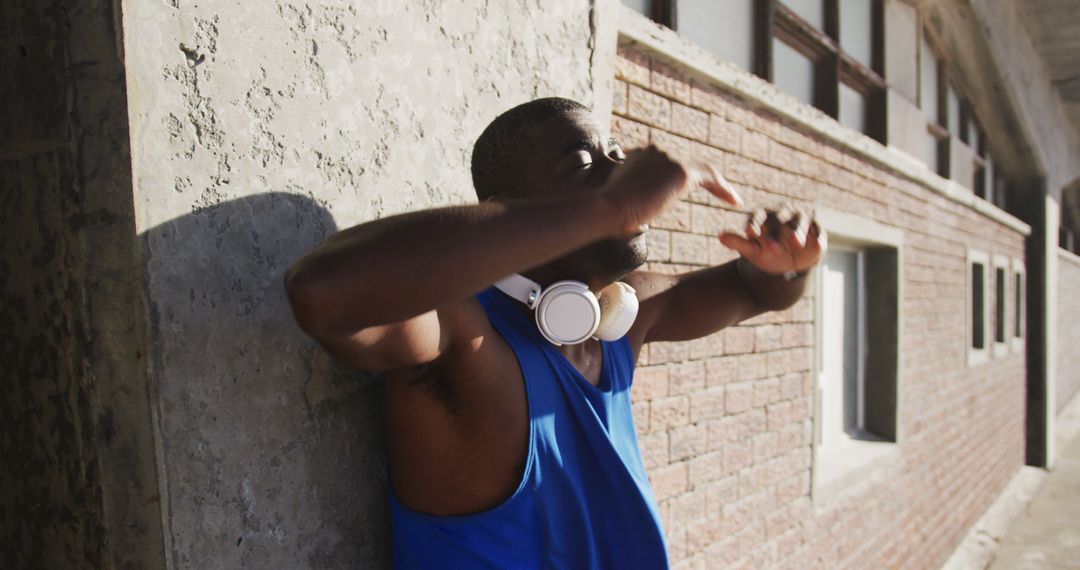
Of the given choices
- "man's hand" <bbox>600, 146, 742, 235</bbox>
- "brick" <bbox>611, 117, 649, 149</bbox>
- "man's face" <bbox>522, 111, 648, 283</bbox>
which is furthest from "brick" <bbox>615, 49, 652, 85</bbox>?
"man's hand" <bbox>600, 146, 742, 235</bbox>

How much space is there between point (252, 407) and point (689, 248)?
2037mm

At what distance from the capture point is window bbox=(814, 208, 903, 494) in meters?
5.15

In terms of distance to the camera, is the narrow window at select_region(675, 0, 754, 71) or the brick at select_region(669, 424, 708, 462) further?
the narrow window at select_region(675, 0, 754, 71)

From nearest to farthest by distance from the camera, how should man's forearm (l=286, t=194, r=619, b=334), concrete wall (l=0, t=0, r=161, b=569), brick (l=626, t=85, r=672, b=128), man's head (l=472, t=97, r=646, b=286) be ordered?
1. man's forearm (l=286, t=194, r=619, b=334)
2. concrete wall (l=0, t=0, r=161, b=569)
3. man's head (l=472, t=97, r=646, b=286)
4. brick (l=626, t=85, r=672, b=128)

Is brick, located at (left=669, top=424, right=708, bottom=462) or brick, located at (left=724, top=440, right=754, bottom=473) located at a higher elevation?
brick, located at (left=669, top=424, right=708, bottom=462)

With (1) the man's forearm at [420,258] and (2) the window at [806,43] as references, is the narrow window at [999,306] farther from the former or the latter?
(1) the man's forearm at [420,258]

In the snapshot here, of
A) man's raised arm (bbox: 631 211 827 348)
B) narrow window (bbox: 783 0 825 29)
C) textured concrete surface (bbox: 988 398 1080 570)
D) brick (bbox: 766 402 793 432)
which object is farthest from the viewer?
textured concrete surface (bbox: 988 398 1080 570)

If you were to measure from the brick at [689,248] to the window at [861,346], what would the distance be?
2.21 metres

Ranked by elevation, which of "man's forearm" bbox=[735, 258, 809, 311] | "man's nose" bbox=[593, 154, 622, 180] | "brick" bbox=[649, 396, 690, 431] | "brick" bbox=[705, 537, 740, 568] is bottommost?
"brick" bbox=[705, 537, 740, 568]

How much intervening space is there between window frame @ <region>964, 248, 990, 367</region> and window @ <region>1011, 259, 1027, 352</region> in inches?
76.4

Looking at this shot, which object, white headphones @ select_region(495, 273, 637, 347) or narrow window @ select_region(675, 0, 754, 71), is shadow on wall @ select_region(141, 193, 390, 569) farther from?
narrow window @ select_region(675, 0, 754, 71)

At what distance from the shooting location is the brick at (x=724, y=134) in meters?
3.24

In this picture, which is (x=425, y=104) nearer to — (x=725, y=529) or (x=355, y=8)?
(x=355, y=8)

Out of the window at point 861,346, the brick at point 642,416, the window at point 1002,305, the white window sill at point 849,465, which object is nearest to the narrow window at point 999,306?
the window at point 1002,305
